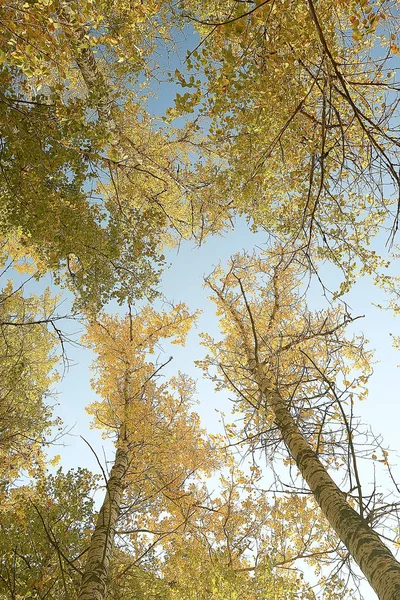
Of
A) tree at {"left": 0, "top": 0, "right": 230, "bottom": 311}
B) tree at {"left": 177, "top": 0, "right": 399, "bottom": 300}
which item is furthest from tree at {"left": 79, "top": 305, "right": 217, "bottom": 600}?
tree at {"left": 177, "top": 0, "right": 399, "bottom": 300}

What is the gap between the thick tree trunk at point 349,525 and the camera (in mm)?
2434

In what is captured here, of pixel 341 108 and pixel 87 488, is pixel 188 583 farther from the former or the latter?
pixel 341 108

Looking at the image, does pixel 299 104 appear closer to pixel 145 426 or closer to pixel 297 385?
pixel 297 385

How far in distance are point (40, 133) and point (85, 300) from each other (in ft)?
7.12

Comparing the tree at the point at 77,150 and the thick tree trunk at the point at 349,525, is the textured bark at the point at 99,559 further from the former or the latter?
the tree at the point at 77,150

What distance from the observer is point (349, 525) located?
2.96 m

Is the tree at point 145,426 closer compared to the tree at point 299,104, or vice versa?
the tree at point 299,104

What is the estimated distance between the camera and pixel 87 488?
5480 millimetres

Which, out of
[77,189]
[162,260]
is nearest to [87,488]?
[162,260]

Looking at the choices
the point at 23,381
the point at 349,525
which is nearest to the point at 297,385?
the point at 349,525

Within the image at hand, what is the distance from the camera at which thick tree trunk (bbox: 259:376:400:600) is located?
7.98ft

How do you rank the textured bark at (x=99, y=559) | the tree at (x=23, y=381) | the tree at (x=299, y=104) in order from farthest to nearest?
the tree at (x=23, y=381), the textured bark at (x=99, y=559), the tree at (x=299, y=104)

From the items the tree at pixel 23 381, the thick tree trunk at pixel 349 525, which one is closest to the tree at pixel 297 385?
the thick tree trunk at pixel 349 525

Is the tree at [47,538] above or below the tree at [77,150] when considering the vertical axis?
below
